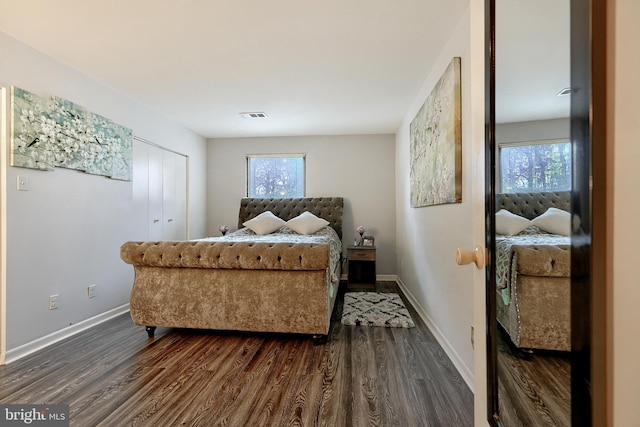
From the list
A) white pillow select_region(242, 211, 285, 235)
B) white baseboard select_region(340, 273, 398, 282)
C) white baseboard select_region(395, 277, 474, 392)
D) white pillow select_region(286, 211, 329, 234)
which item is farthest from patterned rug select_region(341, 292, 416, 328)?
white pillow select_region(242, 211, 285, 235)

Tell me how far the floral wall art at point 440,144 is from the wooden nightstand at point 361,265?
132 cm

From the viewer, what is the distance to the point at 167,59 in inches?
97.9

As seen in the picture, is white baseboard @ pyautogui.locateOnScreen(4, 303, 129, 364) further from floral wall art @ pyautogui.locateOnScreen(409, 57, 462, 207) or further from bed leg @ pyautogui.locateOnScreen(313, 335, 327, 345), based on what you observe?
floral wall art @ pyautogui.locateOnScreen(409, 57, 462, 207)

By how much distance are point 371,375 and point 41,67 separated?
3.60 metres

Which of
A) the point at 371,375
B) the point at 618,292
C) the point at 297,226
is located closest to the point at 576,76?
the point at 618,292

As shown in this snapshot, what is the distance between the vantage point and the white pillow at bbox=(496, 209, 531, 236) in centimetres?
65

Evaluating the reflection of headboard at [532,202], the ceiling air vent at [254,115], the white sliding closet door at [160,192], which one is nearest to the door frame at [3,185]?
the white sliding closet door at [160,192]

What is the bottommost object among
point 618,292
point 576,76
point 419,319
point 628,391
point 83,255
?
point 419,319

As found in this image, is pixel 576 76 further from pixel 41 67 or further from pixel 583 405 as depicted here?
pixel 41 67

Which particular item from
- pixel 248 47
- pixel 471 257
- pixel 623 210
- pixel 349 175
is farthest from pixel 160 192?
pixel 623 210

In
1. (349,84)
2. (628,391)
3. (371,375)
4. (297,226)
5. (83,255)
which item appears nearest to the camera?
(628,391)

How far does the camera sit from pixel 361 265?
14.2 ft

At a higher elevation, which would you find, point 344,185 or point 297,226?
point 344,185

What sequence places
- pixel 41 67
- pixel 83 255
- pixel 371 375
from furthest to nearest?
pixel 83 255 < pixel 41 67 < pixel 371 375
